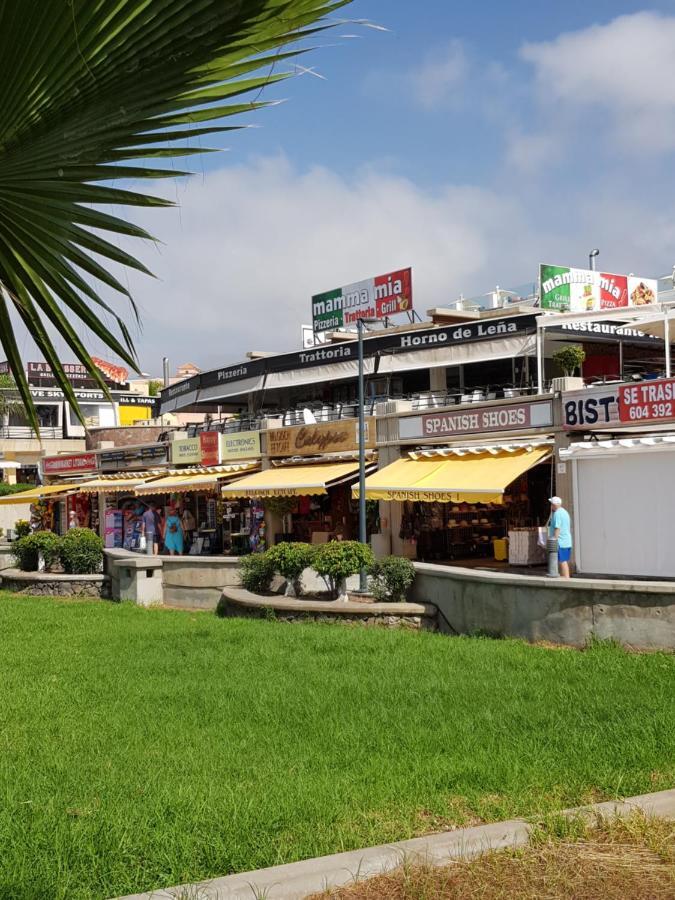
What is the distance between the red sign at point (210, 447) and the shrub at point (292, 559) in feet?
37.3

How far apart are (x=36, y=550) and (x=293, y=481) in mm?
8516

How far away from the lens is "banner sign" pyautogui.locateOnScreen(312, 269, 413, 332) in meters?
37.9

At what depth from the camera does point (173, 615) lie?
63.8ft

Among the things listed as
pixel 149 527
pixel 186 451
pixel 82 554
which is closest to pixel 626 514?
pixel 82 554

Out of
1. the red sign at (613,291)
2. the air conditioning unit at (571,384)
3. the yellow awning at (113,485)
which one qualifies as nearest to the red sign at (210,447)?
the yellow awning at (113,485)

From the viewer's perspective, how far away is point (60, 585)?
2503cm

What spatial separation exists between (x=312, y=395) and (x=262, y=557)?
A: 15.7 meters

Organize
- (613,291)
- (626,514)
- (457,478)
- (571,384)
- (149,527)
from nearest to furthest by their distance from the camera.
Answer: (626,514) < (571,384) < (457,478) < (149,527) < (613,291)

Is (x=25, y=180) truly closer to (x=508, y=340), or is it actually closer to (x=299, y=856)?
(x=299, y=856)

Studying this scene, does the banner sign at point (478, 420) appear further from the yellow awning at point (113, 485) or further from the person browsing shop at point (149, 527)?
the yellow awning at point (113, 485)

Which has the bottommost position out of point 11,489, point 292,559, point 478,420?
point 292,559

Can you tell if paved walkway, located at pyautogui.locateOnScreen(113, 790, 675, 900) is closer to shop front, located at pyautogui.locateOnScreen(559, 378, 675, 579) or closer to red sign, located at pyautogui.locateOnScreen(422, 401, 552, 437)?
shop front, located at pyautogui.locateOnScreen(559, 378, 675, 579)

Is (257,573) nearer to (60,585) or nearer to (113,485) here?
(60,585)

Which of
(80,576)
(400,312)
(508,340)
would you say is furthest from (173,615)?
(400,312)
